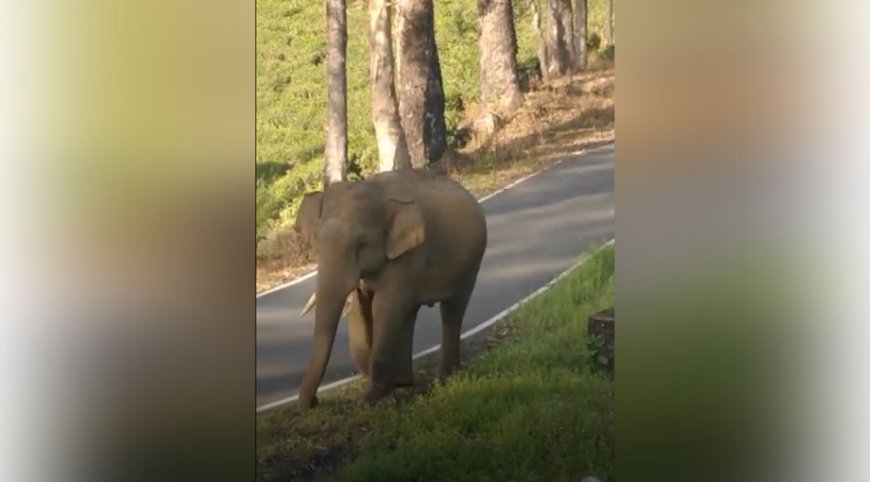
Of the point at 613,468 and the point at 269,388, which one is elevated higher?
the point at 269,388

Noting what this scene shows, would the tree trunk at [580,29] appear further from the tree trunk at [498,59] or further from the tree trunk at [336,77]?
the tree trunk at [336,77]

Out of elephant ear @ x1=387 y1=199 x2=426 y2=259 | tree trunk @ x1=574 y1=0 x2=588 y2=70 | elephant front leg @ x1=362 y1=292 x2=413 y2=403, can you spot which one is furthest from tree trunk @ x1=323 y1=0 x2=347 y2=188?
tree trunk @ x1=574 y1=0 x2=588 y2=70

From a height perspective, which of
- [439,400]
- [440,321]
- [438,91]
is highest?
[438,91]

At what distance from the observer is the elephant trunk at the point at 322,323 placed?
3.33m

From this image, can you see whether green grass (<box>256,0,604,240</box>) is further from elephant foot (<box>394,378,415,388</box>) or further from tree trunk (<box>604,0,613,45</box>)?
elephant foot (<box>394,378,415,388</box>)

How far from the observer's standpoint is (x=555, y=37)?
339 cm

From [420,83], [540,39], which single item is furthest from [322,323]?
[540,39]
